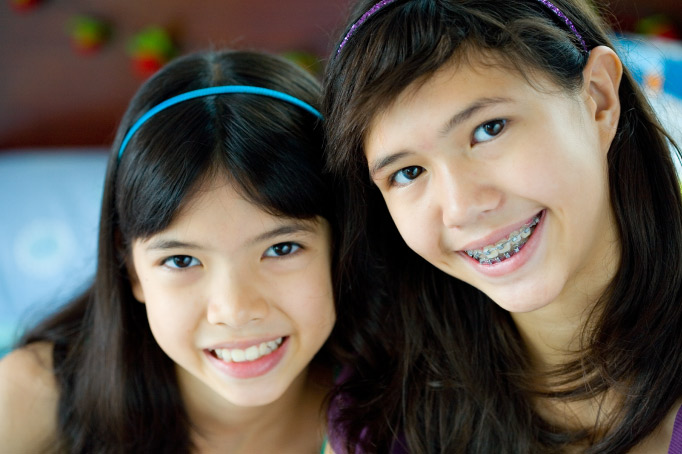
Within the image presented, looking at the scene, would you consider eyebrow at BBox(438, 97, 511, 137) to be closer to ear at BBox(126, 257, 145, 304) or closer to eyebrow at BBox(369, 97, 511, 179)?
eyebrow at BBox(369, 97, 511, 179)

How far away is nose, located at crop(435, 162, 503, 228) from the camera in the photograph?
990mm

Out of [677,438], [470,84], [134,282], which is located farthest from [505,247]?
[134,282]

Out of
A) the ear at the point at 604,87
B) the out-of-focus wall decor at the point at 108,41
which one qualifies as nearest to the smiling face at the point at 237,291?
the ear at the point at 604,87

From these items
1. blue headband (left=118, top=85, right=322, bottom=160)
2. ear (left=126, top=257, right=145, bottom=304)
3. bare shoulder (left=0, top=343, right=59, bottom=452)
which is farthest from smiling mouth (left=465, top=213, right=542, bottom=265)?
bare shoulder (left=0, top=343, right=59, bottom=452)

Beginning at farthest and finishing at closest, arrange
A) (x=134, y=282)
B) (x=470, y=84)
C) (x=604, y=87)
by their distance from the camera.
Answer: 1. (x=134, y=282)
2. (x=604, y=87)
3. (x=470, y=84)

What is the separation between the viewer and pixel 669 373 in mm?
1088

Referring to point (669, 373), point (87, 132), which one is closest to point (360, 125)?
point (669, 373)

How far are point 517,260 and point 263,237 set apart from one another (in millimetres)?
392

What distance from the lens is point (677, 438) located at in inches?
41.6

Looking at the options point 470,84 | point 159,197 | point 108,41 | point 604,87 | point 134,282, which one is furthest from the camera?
point 108,41

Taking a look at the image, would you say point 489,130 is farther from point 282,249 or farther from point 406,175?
point 282,249

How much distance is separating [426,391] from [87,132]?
174 cm

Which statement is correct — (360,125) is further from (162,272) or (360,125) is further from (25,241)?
(25,241)

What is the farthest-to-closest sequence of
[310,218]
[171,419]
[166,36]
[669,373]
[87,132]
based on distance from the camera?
1. [87,132]
2. [166,36]
3. [171,419]
4. [310,218]
5. [669,373]
